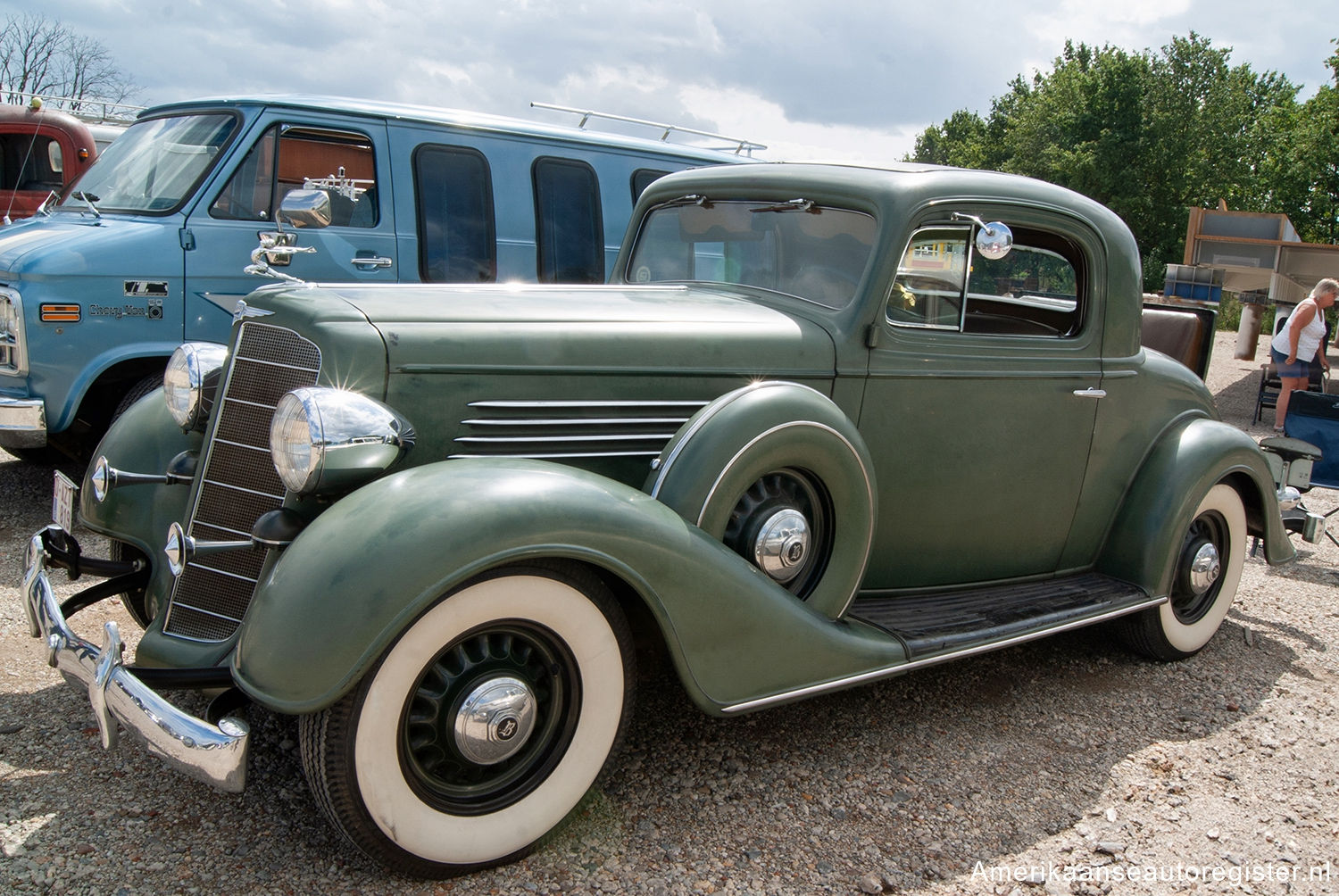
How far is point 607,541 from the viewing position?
88.8 inches

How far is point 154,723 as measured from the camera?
1.98 m

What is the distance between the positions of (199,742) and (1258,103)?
51.4 meters

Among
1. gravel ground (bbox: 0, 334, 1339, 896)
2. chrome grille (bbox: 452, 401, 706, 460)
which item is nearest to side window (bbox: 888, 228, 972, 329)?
chrome grille (bbox: 452, 401, 706, 460)

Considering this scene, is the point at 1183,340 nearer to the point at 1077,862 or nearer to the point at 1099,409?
the point at 1099,409

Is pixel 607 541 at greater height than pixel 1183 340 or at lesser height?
lesser

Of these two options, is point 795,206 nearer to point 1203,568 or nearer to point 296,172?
point 1203,568

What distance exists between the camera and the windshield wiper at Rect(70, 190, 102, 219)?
5.52m

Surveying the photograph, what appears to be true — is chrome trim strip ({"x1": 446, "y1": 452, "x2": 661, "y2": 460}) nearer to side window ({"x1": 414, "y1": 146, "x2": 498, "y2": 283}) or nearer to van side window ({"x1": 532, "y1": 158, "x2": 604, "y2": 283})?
side window ({"x1": 414, "y1": 146, "x2": 498, "y2": 283})

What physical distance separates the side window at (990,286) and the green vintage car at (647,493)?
0.01m

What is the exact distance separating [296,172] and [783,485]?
417 cm

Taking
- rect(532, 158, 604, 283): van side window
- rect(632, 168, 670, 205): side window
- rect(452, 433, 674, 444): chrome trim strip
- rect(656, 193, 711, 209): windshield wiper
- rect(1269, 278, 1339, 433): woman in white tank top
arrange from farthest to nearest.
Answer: rect(1269, 278, 1339, 433): woman in white tank top → rect(632, 168, 670, 205): side window → rect(532, 158, 604, 283): van side window → rect(656, 193, 711, 209): windshield wiper → rect(452, 433, 674, 444): chrome trim strip

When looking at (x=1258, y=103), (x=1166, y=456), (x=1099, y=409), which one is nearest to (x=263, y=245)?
(x=1099, y=409)

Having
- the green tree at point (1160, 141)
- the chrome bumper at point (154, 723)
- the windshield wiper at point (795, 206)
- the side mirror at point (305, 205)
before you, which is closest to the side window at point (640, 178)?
→ the windshield wiper at point (795, 206)

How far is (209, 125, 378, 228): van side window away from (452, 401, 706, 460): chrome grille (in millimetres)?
3225
